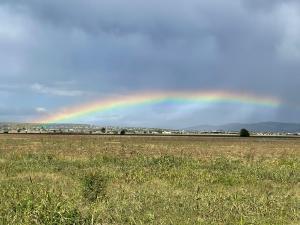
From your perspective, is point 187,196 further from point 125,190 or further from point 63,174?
point 63,174

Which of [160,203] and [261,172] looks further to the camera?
[261,172]

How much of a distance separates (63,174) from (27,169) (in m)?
3.54

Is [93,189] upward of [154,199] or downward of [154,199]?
upward

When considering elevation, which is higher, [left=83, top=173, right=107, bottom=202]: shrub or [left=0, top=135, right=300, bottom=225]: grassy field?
[left=83, top=173, right=107, bottom=202]: shrub

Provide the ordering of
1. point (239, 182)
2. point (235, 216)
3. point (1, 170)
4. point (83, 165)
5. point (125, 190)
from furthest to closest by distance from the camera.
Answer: point (83, 165)
point (1, 170)
point (239, 182)
point (125, 190)
point (235, 216)

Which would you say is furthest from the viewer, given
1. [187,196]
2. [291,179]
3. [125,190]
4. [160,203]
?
[291,179]

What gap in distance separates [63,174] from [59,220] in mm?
15229

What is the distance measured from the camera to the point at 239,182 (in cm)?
2311

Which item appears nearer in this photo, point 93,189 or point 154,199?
point 93,189

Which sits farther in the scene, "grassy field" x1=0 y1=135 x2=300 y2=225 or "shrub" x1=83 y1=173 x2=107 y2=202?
"shrub" x1=83 y1=173 x2=107 y2=202

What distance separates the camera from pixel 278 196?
17781 mm

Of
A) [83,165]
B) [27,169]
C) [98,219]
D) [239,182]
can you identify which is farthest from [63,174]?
[98,219]

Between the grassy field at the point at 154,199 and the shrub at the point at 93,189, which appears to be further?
the shrub at the point at 93,189

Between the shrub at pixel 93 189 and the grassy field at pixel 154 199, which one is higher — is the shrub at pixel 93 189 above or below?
above
